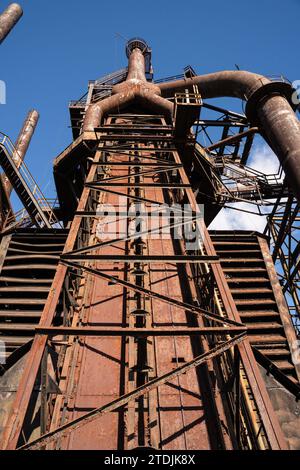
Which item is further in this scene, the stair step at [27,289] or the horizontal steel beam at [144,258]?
the stair step at [27,289]

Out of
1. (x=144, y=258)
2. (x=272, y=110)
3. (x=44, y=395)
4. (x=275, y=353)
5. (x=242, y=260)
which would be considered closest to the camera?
(x=44, y=395)

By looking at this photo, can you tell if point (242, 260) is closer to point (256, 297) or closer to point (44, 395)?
point (256, 297)

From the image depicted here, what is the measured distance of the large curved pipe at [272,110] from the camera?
970 centimetres

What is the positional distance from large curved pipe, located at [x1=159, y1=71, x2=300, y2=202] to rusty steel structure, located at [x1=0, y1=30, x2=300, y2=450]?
5 cm

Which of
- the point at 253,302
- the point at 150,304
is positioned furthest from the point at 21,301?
the point at 253,302

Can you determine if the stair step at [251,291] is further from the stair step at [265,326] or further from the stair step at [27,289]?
the stair step at [27,289]

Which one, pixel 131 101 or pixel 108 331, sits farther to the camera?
pixel 131 101

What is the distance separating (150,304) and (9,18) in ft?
75.3

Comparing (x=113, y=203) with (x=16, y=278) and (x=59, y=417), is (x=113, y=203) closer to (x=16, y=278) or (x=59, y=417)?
(x=16, y=278)

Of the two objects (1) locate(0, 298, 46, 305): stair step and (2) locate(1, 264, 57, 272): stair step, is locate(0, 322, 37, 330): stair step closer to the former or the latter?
(1) locate(0, 298, 46, 305): stair step

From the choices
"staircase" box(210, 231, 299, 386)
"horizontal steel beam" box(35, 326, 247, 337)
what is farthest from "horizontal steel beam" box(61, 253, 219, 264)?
"staircase" box(210, 231, 299, 386)

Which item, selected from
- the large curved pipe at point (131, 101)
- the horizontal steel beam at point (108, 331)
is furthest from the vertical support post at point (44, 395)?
the large curved pipe at point (131, 101)

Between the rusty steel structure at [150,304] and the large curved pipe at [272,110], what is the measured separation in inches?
2.1

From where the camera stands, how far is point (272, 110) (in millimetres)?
11164
